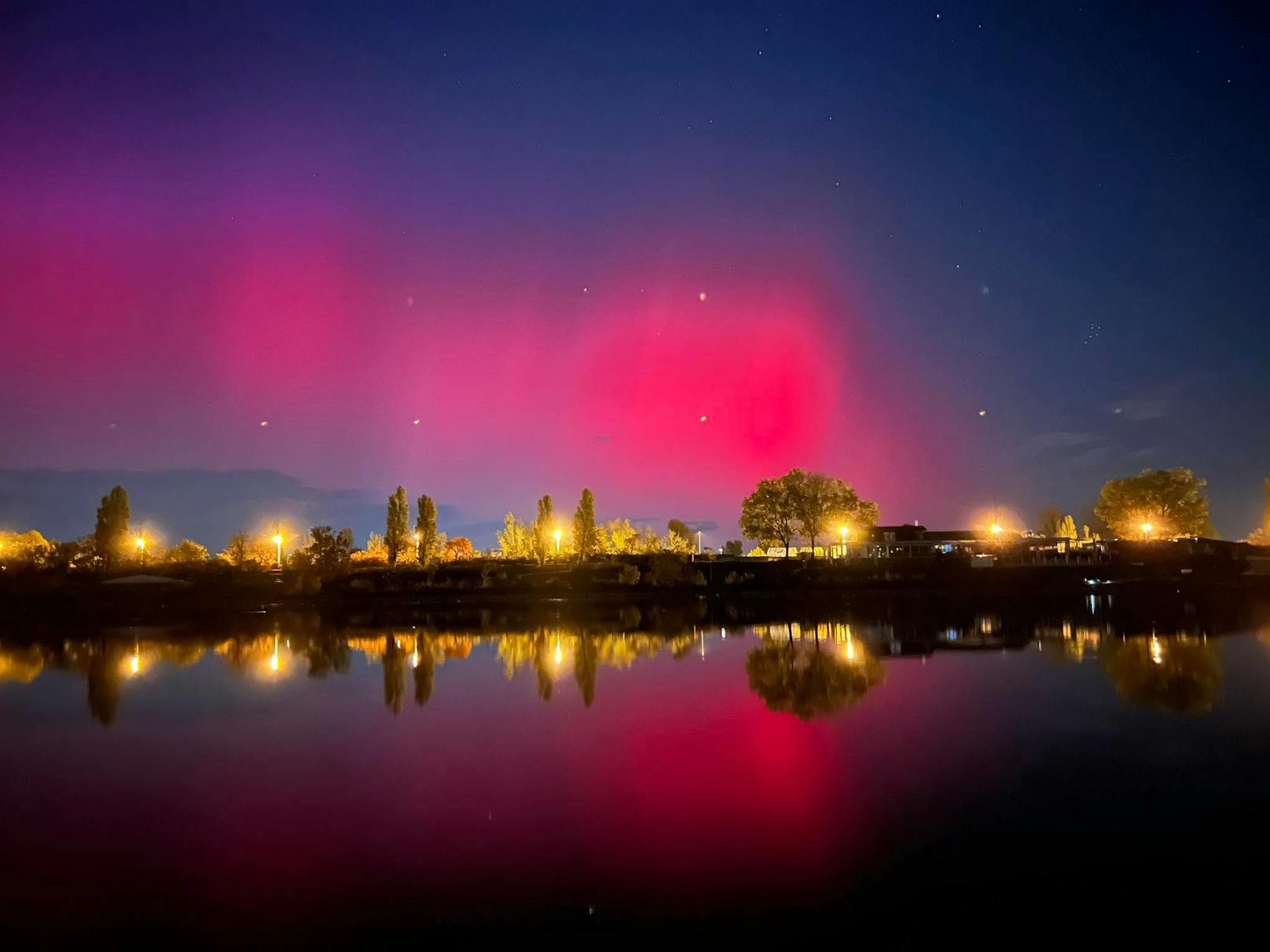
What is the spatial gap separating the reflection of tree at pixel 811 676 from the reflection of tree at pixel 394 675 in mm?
6400

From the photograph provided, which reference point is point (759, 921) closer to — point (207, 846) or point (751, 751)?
point (751, 751)

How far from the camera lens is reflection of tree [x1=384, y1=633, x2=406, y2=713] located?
13758 mm

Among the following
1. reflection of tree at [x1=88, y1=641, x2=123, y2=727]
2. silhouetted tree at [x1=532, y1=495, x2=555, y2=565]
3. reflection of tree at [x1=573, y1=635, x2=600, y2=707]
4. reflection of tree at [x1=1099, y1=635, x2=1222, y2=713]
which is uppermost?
silhouetted tree at [x1=532, y1=495, x2=555, y2=565]

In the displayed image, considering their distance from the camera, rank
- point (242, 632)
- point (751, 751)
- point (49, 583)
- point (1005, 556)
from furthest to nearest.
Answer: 1. point (1005, 556)
2. point (49, 583)
3. point (242, 632)
4. point (751, 751)

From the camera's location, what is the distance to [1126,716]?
11156 millimetres

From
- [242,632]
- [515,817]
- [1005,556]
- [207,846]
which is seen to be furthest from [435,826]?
[1005,556]

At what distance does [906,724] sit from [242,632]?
2214cm

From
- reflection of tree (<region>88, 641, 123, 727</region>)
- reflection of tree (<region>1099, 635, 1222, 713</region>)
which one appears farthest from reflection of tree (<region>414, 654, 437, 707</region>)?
reflection of tree (<region>1099, 635, 1222, 713</region>)

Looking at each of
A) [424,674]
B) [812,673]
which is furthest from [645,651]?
[424,674]

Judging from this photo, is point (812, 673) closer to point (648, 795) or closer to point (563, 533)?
point (648, 795)

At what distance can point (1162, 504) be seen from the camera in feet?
253

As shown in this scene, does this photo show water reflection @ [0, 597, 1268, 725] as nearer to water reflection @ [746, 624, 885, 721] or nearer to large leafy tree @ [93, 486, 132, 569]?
water reflection @ [746, 624, 885, 721]

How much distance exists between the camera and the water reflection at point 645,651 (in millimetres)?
13992

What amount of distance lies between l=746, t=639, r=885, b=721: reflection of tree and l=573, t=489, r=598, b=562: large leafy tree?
36.8 m
